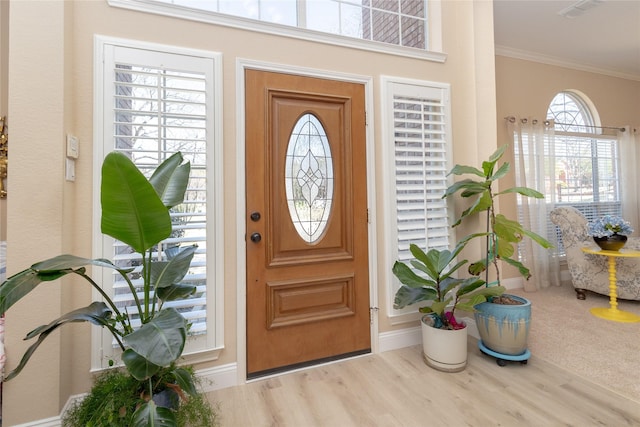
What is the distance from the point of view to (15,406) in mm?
1552

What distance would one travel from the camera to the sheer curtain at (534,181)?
401cm

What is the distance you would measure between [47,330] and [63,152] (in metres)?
0.93

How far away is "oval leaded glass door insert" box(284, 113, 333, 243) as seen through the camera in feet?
7.45

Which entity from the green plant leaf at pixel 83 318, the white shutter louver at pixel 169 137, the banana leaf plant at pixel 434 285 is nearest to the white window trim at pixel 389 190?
the banana leaf plant at pixel 434 285

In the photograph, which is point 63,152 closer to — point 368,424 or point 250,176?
point 250,176

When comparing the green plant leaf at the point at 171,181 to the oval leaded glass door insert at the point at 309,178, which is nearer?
the green plant leaf at the point at 171,181

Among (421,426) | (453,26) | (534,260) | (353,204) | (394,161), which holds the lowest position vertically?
(421,426)

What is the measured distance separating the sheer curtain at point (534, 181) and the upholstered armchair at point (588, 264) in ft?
0.90

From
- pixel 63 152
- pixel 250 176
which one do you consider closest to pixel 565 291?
pixel 250 176

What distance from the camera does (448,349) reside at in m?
2.19

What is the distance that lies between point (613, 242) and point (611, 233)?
0.09m

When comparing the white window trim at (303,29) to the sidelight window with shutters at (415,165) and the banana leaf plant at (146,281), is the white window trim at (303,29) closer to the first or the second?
the sidelight window with shutters at (415,165)

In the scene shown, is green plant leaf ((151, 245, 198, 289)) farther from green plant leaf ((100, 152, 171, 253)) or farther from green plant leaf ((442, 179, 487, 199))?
green plant leaf ((442, 179, 487, 199))

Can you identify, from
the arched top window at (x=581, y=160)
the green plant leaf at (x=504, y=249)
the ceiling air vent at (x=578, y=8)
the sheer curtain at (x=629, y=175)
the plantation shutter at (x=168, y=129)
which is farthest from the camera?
the sheer curtain at (x=629, y=175)
